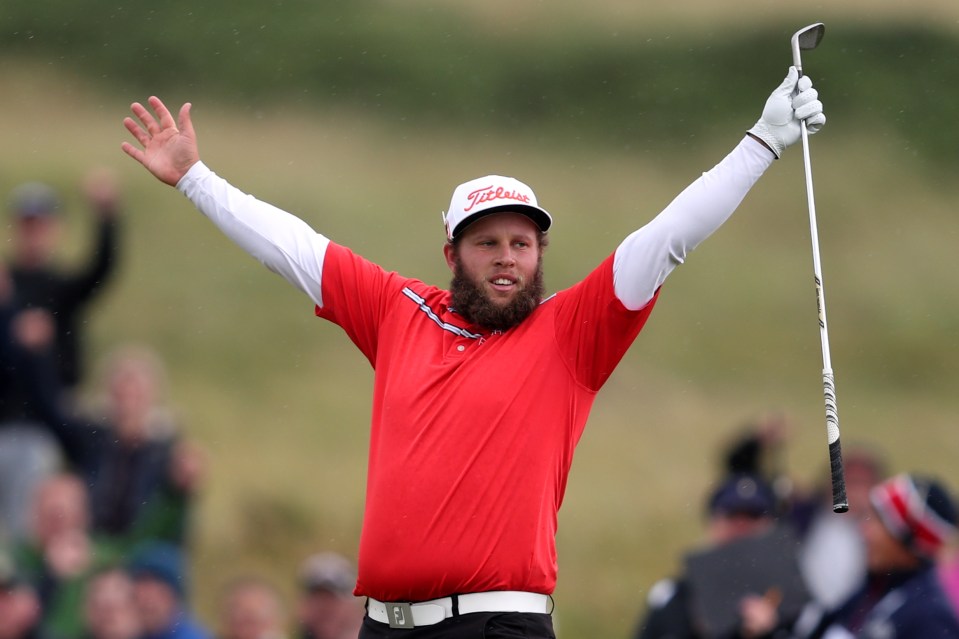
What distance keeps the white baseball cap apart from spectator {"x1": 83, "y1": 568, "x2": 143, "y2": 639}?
3964 mm

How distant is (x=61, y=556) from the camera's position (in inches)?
331

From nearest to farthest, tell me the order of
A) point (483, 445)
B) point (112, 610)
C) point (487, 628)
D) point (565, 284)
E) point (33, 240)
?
point (487, 628) < point (483, 445) < point (112, 610) < point (33, 240) < point (565, 284)

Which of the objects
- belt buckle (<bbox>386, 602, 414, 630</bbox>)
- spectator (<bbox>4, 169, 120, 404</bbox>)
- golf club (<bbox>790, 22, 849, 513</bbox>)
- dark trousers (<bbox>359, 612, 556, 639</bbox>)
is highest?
spectator (<bbox>4, 169, 120, 404</bbox>)

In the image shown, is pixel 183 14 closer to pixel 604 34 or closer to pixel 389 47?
pixel 389 47

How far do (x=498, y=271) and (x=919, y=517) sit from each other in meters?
2.85

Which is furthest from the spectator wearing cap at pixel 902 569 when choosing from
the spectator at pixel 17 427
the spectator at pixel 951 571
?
the spectator at pixel 17 427

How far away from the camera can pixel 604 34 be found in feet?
64.0

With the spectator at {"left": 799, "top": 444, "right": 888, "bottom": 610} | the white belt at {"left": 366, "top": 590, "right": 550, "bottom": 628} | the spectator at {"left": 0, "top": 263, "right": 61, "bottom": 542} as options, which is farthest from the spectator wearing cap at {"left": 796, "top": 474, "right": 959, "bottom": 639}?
the spectator at {"left": 0, "top": 263, "right": 61, "bottom": 542}

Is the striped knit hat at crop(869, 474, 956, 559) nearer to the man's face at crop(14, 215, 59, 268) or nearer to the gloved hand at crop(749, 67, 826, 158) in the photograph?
the gloved hand at crop(749, 67, 826, 158)

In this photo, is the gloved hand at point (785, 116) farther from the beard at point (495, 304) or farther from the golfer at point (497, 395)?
the beard at point (495, 304)

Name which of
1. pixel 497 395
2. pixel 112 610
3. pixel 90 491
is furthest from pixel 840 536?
pixel 497 395

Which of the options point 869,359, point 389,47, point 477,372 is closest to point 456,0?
point 389,47

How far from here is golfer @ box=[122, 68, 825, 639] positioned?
4.36 meters

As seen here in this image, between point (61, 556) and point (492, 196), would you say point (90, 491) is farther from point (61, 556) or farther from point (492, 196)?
point (492, 196)
